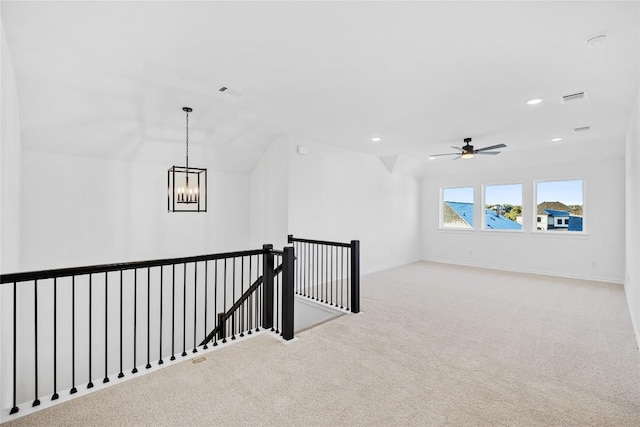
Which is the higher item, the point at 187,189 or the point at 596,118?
the point at 596,118

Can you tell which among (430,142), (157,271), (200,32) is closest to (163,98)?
(200,32)

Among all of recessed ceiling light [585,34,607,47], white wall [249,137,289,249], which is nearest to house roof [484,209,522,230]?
white wall [249,137,289,249]

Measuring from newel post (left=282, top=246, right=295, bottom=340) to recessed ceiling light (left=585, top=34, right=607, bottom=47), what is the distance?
3.03 meters

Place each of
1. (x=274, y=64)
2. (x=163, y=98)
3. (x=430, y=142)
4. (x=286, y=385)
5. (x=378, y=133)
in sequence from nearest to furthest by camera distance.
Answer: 1. (x=286, y=385)
2. (x=274, y=64)
3. (x=163, y=98)
4. (x=378, y=133)
5. (x=430, y=142)

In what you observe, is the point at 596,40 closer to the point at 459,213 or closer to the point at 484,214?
the point at 484,214

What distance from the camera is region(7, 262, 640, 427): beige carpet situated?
6.52ft

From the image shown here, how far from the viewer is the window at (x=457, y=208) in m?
7.87

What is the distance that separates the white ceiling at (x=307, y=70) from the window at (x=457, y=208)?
297 centimetres

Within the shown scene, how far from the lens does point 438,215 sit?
8.26 metres

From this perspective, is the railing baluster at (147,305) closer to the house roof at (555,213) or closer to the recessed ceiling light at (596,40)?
the recessed ceiling light at (596,40)

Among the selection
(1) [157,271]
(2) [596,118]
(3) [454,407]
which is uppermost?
(2) [596,118]

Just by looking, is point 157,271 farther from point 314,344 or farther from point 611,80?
point 611,80

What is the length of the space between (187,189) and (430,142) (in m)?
4.34

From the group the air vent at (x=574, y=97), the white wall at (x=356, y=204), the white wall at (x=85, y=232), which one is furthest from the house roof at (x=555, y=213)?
the white wall at (x=85, y=232)
